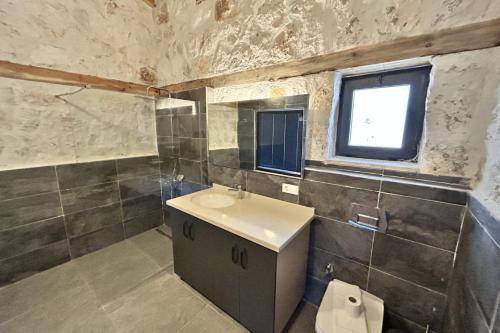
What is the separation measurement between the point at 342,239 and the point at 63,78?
2859 mm

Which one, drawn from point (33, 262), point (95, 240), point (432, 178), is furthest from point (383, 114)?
point (33, 262)

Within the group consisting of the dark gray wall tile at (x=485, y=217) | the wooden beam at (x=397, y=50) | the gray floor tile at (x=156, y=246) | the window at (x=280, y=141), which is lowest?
the gray floor tile at (x=156, y=246)

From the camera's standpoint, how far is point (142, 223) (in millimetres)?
2621

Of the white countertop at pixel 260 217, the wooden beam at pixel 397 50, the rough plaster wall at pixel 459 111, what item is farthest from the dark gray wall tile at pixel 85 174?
the rough plaster wall at pixel 459 111

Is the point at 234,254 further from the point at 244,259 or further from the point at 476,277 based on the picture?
the point at 476,277

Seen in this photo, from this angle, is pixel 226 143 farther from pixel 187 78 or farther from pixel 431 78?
pixel 431 78

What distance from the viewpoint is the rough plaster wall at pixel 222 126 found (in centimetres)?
190

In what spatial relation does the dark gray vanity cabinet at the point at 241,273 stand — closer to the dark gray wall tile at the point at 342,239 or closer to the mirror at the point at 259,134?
the dark gray wall tile at the point at 342,239

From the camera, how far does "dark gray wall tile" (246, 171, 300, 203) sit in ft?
5.13

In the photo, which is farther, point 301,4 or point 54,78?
point 54,78

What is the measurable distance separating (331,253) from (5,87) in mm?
2947

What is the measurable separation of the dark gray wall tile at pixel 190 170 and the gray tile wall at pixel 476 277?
6.86ft

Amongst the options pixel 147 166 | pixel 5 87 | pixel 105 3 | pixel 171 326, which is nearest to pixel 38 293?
pixel 171 326

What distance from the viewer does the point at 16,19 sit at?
5.16 feet
